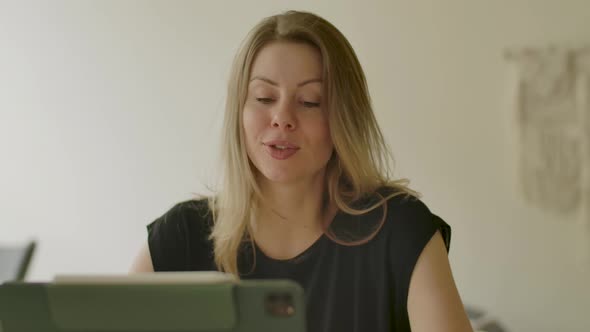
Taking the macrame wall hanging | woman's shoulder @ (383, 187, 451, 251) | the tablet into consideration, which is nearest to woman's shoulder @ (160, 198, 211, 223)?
woman's shoulder @ (383, 187, 451, 251)

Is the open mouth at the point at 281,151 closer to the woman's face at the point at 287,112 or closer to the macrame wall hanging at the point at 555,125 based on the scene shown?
the woman's face at the point at 287,112

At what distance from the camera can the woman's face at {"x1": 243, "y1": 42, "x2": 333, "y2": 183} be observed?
1281 mm

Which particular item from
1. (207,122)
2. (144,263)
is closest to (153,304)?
(144,263)

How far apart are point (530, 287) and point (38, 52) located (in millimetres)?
2283

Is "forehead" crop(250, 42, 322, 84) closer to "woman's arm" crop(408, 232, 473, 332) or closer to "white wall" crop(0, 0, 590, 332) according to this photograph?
"woman's arm" crop(408, 232, 473, 332)

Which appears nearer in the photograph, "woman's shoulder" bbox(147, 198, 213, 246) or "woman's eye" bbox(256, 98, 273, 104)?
"woman's eye" bbox(256, 98, 273, 104)

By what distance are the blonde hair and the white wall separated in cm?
101

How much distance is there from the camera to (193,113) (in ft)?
8.84

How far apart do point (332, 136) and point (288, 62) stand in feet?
0.58

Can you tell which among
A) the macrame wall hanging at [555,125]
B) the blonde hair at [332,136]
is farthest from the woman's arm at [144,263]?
the macrame wall hanging at [555,125]

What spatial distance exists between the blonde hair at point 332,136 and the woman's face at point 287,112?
0.07 ft

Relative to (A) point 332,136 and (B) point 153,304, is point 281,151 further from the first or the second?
Answer: (B) point 153,304

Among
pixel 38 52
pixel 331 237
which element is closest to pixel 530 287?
pixel 331 237

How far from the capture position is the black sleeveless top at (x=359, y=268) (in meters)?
1.28
